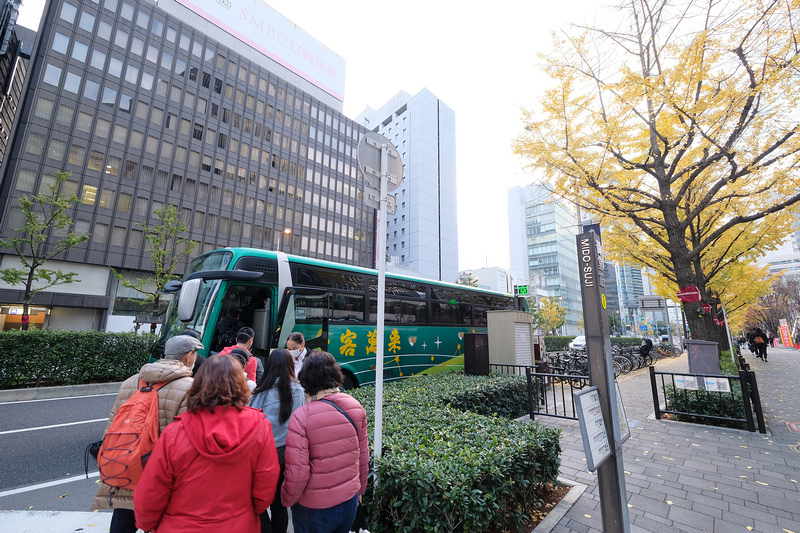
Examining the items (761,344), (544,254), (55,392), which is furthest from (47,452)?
(544,254)

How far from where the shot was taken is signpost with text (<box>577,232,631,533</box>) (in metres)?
2.77

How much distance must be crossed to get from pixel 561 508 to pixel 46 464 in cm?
712

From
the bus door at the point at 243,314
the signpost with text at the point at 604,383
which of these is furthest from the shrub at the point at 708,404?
the bus door at the point at 243,314

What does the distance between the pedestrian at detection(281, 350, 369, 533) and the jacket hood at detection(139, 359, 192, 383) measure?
3.23 feet

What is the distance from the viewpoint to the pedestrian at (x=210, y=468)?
68.1 inches

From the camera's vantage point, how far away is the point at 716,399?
6.91 meters

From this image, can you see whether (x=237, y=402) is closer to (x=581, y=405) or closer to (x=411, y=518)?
(x=411, y=518)

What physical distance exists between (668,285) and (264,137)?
131ft

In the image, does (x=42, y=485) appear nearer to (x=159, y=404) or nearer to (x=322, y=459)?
(x=159, y=404)

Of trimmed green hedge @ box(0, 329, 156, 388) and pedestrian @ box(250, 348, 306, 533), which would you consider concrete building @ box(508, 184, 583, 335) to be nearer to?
trimmed green hedge @ box(0, 329, 156, 388)

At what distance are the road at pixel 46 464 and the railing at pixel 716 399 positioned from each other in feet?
32.1

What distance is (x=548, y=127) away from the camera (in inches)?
328

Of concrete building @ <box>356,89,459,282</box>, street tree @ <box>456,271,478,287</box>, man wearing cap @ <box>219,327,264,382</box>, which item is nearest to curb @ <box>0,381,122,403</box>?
man wearing cap @ <box>219,327,264,382</box>

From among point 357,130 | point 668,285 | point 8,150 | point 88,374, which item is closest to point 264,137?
point 357,130
